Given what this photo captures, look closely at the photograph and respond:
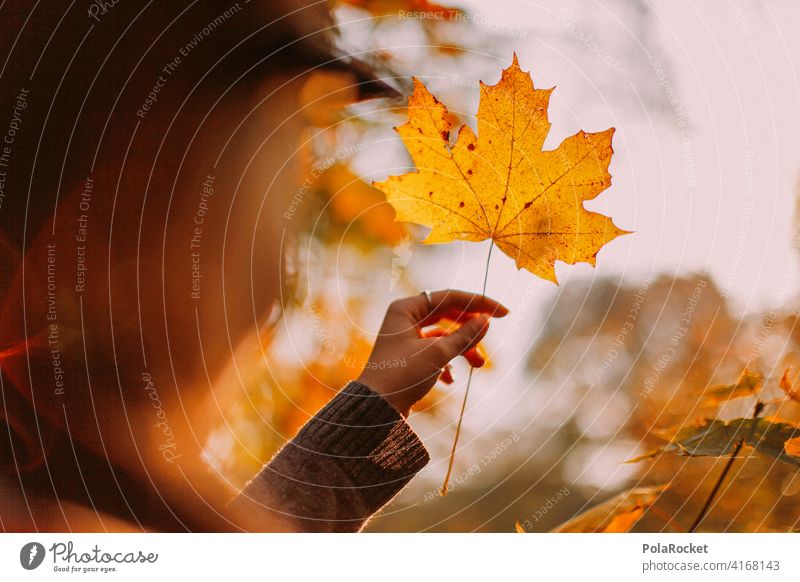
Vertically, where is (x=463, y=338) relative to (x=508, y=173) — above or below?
below

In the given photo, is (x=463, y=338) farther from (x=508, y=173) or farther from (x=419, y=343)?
(x=508, y=173)

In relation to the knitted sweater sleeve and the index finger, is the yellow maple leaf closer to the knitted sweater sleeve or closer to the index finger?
the index finger

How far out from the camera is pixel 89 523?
21.5 inches

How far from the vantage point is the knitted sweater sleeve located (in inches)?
19.4

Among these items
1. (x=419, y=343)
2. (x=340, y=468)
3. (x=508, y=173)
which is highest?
(x=508, y=173)

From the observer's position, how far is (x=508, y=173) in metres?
0.49

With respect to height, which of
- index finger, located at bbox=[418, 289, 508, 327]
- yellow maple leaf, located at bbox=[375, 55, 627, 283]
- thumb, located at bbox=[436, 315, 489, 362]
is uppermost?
yellow maple leaf, located at bbox=[375, 55, 627, 283]

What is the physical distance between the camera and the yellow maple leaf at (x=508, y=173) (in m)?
0.49

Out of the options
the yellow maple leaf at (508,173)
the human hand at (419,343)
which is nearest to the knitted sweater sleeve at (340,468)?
the human hand at (419,343)

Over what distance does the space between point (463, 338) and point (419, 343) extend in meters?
0.04

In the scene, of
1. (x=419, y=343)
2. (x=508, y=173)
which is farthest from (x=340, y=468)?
(x=508, y=173)

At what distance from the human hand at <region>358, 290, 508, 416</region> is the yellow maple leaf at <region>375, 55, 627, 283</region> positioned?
74mm

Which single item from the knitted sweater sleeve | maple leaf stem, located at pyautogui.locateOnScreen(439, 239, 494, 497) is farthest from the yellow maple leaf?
the knitted sweater sleeve
